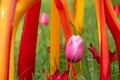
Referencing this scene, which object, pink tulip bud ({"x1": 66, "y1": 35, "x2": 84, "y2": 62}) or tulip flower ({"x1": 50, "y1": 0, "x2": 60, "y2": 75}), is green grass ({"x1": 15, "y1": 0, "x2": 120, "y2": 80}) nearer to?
tulip flower ({"x1": 50, "y1": 0, "x2": 60, "y2": 75})

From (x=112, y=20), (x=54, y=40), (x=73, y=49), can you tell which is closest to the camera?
→ (x=73, y=49)

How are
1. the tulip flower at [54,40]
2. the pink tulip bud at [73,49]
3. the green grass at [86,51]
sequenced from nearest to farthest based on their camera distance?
the pink tulip bud at [73,49] → the tulip flower at [54,40] → the green grass at [86,51]

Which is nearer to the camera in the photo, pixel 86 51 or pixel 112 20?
pixel 112 20

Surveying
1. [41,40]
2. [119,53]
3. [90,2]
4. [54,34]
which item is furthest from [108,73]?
[90,2]

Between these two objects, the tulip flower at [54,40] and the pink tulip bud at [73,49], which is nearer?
the pink tulip bud at [73,49]

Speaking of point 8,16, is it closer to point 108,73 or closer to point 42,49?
point 108,73

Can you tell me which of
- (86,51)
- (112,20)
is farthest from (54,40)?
(86,51)

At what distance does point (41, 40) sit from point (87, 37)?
22 cm

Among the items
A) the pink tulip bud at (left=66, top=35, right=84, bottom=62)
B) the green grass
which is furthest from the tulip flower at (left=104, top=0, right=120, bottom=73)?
the green grass

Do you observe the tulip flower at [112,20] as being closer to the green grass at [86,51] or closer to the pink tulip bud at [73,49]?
the pink tulip bud at [73,49]

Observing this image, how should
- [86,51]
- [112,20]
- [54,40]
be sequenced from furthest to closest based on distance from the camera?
[86,51] < [54,40] < [112,20]

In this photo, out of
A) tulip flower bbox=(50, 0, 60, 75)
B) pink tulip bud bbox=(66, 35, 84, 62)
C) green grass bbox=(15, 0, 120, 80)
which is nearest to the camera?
pink tulip bud bbox=(66, 35, 84, 62)

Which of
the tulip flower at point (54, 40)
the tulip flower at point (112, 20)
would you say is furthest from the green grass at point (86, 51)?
the tulip flower at point (112, 20)

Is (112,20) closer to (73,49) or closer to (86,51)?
(73,49)
